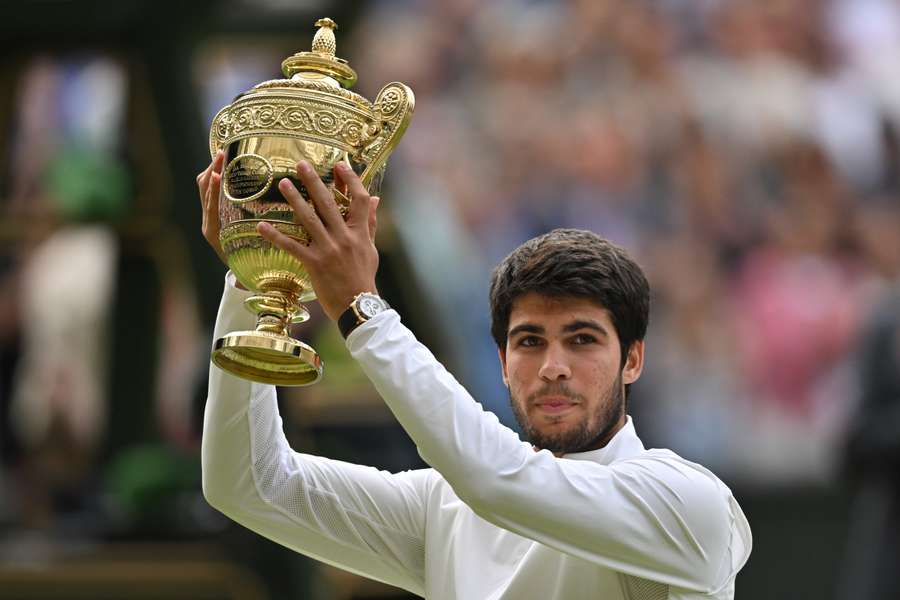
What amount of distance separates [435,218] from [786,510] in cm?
238

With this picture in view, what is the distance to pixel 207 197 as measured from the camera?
3023 millimetres

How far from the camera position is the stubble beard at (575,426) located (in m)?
3.01

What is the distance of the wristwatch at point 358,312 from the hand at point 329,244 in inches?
0.5

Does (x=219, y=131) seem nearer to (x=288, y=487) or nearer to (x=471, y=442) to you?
(x=288, y=487)

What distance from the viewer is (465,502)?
277 cm

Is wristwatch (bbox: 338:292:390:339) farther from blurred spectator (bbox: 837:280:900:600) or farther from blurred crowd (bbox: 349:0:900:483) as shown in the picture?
blurred crowd (bbox: 349:0:900:483)

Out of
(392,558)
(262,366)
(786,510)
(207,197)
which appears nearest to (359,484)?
(392,558)

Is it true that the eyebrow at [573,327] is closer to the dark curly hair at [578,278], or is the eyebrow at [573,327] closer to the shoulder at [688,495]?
the dark curly hair at [578,278]

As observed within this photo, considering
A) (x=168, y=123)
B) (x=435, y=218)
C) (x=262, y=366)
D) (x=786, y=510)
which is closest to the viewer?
(x=262, y=366)

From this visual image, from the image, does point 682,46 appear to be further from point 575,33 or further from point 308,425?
point 308,425

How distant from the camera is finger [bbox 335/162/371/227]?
9.30 feet

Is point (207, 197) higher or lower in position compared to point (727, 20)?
lower

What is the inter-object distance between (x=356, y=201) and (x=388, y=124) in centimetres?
22

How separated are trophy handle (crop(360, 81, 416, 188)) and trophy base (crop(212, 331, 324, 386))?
1.08ft
